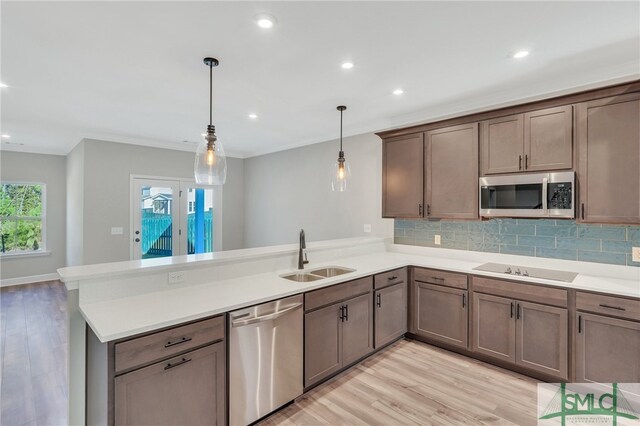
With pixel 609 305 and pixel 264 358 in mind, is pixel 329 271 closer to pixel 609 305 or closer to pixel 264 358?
pixel 264 358

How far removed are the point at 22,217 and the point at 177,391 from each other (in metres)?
7.03

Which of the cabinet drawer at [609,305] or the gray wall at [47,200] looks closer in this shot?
the cabinet drawer at [609,305]

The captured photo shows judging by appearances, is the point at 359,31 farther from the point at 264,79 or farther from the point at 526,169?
the point at 526,169

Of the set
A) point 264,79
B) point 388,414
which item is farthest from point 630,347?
point 264,79

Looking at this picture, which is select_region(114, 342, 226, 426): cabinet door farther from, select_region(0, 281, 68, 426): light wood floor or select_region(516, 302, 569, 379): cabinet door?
select_region(516, 302, 569, 379): cabinet door

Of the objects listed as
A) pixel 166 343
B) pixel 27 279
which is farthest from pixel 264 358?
pixel 27 279

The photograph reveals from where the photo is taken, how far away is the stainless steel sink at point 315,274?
2980 mm

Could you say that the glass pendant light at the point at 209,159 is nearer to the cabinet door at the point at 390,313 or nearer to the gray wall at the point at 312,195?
the cabinet door at the point at 390,313

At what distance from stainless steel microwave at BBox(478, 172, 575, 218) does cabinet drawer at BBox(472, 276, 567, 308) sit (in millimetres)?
650

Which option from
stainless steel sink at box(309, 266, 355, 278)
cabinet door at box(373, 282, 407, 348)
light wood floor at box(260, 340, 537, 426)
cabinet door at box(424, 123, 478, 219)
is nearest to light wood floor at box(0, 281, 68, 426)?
light wood floor at box(260, 340, 537, 426)

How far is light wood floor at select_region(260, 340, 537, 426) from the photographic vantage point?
2.24 meters

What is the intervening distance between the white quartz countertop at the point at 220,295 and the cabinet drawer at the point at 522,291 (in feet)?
0.17

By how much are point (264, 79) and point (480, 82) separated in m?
2.03

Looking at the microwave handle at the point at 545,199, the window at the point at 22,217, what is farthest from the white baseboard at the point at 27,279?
the microwave handle at the point at 545,199
